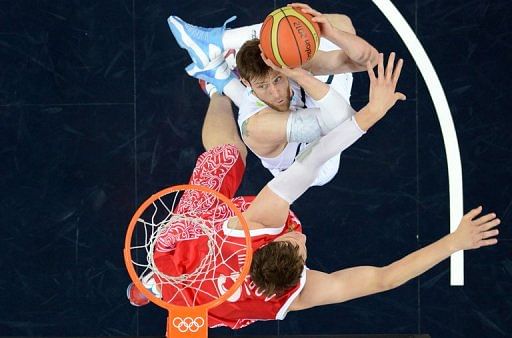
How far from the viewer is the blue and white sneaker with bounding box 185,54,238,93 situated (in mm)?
5992

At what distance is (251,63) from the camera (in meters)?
5.38

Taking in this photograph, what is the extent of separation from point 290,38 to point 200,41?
1.12 metres

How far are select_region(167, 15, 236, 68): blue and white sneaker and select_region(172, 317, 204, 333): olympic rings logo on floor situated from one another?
195 cm

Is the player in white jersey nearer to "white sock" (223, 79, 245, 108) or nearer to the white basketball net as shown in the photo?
"white sock" (223, 79, 245, 108)

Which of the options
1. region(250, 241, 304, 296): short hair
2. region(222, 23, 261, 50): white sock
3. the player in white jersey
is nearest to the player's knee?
the player in white jersey

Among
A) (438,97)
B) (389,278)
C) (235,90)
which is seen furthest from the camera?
(438,97)

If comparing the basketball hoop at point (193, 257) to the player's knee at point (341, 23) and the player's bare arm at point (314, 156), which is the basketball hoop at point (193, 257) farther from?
the player's knee at point (341, 23)

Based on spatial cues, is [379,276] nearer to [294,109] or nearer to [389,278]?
[389,278]

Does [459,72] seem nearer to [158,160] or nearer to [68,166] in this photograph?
[158,160]

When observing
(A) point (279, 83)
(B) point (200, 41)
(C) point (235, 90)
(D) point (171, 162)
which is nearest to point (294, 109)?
(A) point (279, 83)

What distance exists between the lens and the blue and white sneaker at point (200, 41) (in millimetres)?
6008

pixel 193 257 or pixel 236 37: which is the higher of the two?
pixel 236 37

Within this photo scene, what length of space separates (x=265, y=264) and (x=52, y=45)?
8.83ft

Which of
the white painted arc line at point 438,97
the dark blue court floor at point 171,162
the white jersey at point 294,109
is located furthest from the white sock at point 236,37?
the white painted arc line at point 438,97
